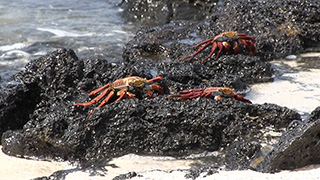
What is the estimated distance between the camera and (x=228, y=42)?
296 inches

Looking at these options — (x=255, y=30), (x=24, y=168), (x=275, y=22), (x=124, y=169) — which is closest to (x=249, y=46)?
(x=255, y=30)

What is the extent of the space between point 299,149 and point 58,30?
29.2ft

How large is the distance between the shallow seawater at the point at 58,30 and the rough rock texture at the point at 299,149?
5.36m

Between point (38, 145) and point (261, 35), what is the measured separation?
16.0ft

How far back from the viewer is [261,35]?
846cm

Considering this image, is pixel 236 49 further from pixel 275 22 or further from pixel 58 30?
pixel 58 30

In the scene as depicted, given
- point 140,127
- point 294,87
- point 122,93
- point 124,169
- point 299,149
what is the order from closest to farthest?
1. point 299,149
2. point 124,169
3. point 140,127
4. point 122,93
5. point 294,87

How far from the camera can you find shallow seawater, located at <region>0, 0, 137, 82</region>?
31.9 feet

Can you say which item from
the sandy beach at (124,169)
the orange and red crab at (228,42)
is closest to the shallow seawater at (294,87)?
the orange and red crab at (228,42)

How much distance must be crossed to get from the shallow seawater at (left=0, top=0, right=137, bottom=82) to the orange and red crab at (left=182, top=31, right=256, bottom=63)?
227 centimetres

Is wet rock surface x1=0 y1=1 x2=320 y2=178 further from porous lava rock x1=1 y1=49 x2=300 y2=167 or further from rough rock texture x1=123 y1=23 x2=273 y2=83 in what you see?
rough rock texture x1=123 y1=23 x2=273 y2=83

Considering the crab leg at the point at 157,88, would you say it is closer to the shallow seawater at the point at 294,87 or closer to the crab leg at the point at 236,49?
the shallow seawater at the point at 294,87

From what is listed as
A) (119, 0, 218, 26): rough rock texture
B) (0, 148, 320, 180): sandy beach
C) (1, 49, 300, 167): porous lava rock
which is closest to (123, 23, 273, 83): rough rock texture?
(1, 49, 300, 167): porous lava rock

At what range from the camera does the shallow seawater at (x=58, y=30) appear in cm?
971
